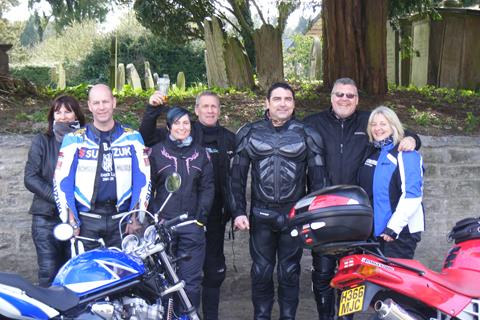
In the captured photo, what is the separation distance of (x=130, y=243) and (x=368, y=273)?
1449 mm

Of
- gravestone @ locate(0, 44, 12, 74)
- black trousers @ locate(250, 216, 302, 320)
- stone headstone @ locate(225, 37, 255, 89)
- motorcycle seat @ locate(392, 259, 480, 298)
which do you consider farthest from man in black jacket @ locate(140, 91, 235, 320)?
stone headstone @ locate(225, 37, 255, 89)

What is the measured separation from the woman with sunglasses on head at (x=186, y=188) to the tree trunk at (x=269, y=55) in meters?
3.86

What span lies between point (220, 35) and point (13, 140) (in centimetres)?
374

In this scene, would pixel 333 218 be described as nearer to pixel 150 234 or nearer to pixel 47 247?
pixel 150 234

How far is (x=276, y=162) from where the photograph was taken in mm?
4910

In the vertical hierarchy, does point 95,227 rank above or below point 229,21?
below

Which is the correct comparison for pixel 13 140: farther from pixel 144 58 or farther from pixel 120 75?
pixel 144 58

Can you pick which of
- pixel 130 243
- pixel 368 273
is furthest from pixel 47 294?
pixel 368 273

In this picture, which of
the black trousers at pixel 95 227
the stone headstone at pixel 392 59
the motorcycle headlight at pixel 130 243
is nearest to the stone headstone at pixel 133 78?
the stone headstone at pixel 392 59

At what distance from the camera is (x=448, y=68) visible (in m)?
11.9

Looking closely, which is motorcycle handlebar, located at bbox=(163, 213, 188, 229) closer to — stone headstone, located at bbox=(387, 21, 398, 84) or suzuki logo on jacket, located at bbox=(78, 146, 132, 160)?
suzuki logo on jacket, located at bbox=(78, 146, 132, 160)

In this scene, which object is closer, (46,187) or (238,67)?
(46,187)

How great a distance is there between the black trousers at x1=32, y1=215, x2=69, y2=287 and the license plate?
212 centimetres

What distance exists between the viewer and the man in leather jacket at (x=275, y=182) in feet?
16.1
